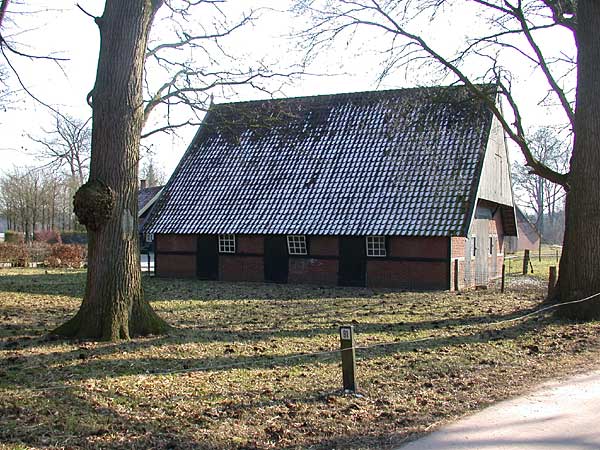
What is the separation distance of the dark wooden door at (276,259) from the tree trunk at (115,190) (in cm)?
1361

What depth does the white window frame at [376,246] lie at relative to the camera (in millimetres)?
22828

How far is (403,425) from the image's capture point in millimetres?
6668

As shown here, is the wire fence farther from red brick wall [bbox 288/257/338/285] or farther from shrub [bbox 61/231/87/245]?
shrub [bbox 61/231/87/245]

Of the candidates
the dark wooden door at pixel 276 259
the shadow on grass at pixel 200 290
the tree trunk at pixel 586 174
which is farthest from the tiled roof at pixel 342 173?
the tree trunk at pixel 586 174

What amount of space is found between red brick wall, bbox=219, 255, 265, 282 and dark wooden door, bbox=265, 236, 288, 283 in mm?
334

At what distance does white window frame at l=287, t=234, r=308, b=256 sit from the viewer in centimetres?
Result: 2423

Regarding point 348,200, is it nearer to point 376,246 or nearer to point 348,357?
point 376,246

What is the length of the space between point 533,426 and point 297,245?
59.3ft

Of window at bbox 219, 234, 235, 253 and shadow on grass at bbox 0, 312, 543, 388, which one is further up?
window at bbox 219, 234, 235, 253

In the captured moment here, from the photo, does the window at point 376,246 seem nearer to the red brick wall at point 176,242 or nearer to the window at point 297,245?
the window at point 297,245

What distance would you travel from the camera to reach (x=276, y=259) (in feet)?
81.1

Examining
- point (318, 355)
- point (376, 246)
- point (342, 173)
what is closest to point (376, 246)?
point (376, 246)

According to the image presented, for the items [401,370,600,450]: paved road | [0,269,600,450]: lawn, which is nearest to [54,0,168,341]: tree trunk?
[0,269,600,450]: lawn

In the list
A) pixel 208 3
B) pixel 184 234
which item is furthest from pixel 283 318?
pixel 184 234
